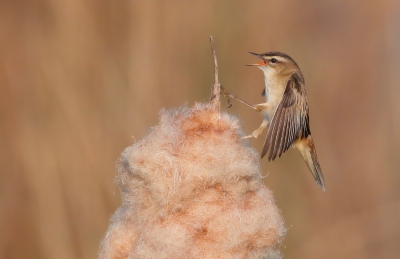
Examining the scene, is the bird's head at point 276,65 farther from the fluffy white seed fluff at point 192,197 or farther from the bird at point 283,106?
the fluffy white seed fluff at point 192,197

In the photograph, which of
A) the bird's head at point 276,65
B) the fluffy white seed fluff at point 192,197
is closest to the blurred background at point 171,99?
the bird's head at point 276,65

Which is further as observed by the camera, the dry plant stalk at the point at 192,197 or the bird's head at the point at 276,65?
the bird's head at the point at 276,65

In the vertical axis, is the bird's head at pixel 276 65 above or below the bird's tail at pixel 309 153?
above

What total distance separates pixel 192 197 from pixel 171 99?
2.43m

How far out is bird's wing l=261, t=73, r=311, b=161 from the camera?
8.11 ft

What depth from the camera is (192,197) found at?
5.22 feet

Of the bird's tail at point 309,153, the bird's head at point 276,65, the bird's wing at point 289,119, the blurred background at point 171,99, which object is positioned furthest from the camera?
the blurred background at point 171,99

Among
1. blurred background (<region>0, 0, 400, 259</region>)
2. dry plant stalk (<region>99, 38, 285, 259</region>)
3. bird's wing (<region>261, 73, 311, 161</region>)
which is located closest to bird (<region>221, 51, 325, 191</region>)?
bird's wing (<region>261, 73, 311, 161</region>)

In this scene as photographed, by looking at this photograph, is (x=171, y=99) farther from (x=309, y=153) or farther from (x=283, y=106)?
(x=283, y=106)

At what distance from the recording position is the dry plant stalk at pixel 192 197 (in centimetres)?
154

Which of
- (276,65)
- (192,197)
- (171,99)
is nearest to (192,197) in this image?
(192,197)

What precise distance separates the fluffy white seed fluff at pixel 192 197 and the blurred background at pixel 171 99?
5.27 ft

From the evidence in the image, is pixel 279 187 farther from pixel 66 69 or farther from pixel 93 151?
pixel 66 69

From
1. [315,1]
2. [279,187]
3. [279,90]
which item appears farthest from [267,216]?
[315,1]
